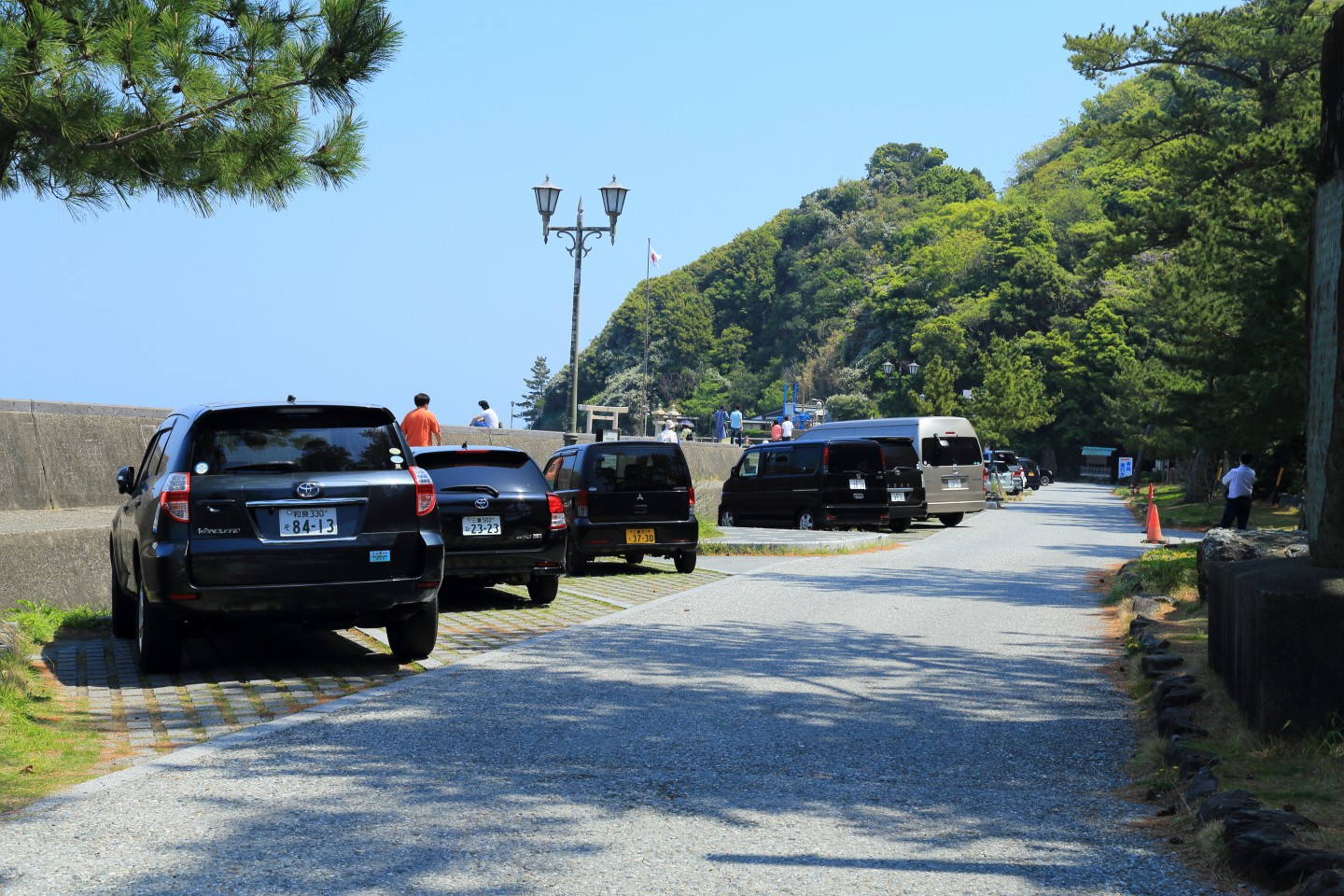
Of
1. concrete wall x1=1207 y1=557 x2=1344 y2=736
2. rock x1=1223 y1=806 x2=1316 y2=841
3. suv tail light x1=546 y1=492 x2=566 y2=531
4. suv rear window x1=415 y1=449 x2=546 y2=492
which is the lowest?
rock x1=1223 y1=806 x2=1316 y2=841

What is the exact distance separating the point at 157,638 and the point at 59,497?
5.68 meters

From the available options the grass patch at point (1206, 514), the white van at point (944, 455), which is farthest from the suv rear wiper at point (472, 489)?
the grass patch at point (1206, 514)

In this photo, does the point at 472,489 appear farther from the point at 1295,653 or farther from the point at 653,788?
the point at 1295,653

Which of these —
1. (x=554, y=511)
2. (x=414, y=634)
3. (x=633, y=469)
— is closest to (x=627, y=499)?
(x=633, y=469)

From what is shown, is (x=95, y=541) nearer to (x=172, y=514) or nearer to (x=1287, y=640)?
(x=172, y=514)

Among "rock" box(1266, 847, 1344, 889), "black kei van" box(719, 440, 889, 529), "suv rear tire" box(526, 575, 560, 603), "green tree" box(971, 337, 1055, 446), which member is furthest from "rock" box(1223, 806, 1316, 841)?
"green tree" box(971, 337, 1055, 446)

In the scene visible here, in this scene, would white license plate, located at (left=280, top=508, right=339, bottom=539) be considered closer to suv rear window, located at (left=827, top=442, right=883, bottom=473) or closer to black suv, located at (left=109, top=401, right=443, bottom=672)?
black suv, located at (left=109, top=401, right=443, bottom=672)

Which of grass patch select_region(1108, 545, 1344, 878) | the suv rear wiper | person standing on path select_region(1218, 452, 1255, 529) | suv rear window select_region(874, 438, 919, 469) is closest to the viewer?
grass patch select_region(1108, 545, 1344, 878)

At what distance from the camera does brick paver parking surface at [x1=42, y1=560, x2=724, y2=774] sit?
7.27 meters

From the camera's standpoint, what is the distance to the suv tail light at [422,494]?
29.1 feet

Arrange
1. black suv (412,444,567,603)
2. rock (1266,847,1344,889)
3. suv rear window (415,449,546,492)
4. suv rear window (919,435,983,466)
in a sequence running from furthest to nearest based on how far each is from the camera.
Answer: suv rear window (919,435,983,466)
suv rear window (415,449,546,492)
black suv (412,444,567,603)
rock (1266,847,1344,889)

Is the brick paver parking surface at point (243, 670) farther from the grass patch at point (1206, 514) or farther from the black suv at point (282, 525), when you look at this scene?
the grass patch at point (1206, 514)

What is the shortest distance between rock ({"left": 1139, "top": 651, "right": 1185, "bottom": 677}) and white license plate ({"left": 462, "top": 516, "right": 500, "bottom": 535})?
6023 millimetres

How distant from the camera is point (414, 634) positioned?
30.9 feet
